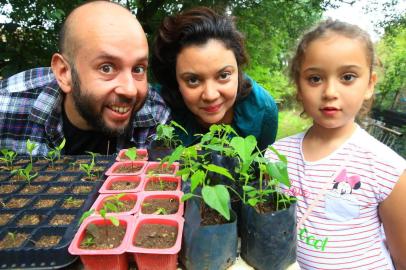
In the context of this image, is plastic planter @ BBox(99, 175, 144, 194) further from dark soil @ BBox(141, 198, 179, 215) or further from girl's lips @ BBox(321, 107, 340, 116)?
girl's lips @ BBox(321, 107, 340, 116)

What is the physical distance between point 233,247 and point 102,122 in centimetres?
119

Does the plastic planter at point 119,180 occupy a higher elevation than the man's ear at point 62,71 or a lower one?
lower

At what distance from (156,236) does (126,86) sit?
0.95 m

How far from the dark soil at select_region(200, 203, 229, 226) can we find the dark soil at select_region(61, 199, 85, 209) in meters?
0.45

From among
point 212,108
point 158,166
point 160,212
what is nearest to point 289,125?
point 212,108

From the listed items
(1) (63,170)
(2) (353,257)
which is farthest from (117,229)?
(2) (353,257)

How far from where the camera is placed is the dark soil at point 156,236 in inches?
36.7

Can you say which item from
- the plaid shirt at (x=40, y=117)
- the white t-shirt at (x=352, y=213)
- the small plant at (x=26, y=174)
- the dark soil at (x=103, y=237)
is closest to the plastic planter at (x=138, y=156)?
the small plant at (x=26, y=174)

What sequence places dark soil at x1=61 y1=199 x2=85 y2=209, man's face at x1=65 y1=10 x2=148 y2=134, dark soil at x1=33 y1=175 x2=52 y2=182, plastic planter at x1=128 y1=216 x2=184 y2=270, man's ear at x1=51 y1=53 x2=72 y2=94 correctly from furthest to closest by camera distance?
man's ear at x1=51 y1=53 x2=72 y2=94 < man's face at x1=65 y1=10 x2=148 y2=134 < dark soil at x1=33 y1=175 x2=52 y2=182 < dark soil at x1=61 y1=199 x2=85 y2=209 < plastic planter at x1=128 y1=216 x2=184 y2=270

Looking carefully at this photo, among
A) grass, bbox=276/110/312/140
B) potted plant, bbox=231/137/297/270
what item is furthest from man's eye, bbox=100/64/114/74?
grass, bbox=276/110/312/140

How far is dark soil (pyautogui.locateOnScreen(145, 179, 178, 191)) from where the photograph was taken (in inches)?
49.9

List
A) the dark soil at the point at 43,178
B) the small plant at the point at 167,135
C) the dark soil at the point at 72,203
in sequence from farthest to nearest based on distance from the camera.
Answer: the small plant at the point at 167,135, the dark soil at the point at 43,178, the dark soil at the point at 72,203

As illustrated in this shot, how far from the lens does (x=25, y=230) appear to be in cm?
102

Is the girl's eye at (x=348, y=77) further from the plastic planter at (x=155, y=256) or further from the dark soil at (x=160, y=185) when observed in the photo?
the plastic planter at (x=155, y=256)
